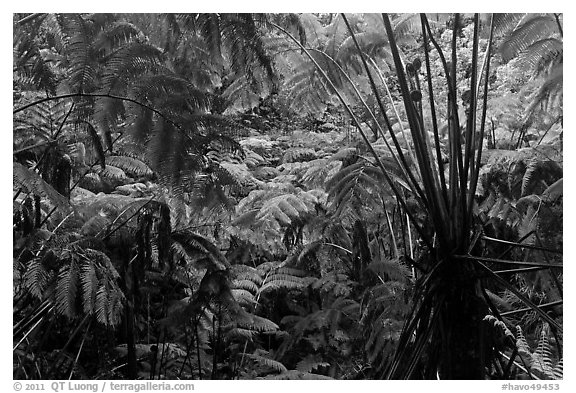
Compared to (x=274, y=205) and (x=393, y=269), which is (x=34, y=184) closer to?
(x=274, y=205)

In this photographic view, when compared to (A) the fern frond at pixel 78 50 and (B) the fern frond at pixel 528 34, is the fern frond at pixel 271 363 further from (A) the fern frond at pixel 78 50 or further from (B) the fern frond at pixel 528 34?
(B) the fern frond at pixel 528 34

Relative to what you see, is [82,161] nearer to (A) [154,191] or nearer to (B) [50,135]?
(B) [50,135]

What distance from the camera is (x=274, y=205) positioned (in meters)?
2.17

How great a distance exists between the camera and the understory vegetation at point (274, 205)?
1347 mm

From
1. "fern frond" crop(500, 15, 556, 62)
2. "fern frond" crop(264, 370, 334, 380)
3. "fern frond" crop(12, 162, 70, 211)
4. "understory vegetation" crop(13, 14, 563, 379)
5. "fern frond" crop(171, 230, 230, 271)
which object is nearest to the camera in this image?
"fern frond" crop(12, 162, 70, 211)

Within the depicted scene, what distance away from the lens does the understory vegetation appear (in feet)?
4.42

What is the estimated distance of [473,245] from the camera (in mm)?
1366

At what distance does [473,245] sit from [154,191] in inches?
Result: 53.7

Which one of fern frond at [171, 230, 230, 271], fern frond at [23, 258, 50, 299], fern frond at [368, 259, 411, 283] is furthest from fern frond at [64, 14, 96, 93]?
fern frond at [368, 259, 411, 283]

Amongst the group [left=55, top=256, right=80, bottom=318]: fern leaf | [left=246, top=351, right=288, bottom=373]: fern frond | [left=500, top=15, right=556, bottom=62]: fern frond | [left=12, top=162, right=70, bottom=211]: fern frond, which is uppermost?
[left=500, top=15, right=556, bottom=62]: fern frond

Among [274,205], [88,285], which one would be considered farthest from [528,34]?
[88,285]

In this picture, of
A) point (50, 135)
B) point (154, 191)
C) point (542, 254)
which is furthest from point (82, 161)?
point (542, 254)

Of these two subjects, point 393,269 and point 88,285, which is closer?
point 88,285

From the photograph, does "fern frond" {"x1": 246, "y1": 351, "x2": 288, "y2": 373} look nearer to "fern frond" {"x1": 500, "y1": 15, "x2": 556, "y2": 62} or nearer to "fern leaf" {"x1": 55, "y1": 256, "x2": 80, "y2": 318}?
"fern leaf" {"x1": 55, "y1": 256, "x2": 80, "y2": 318}
